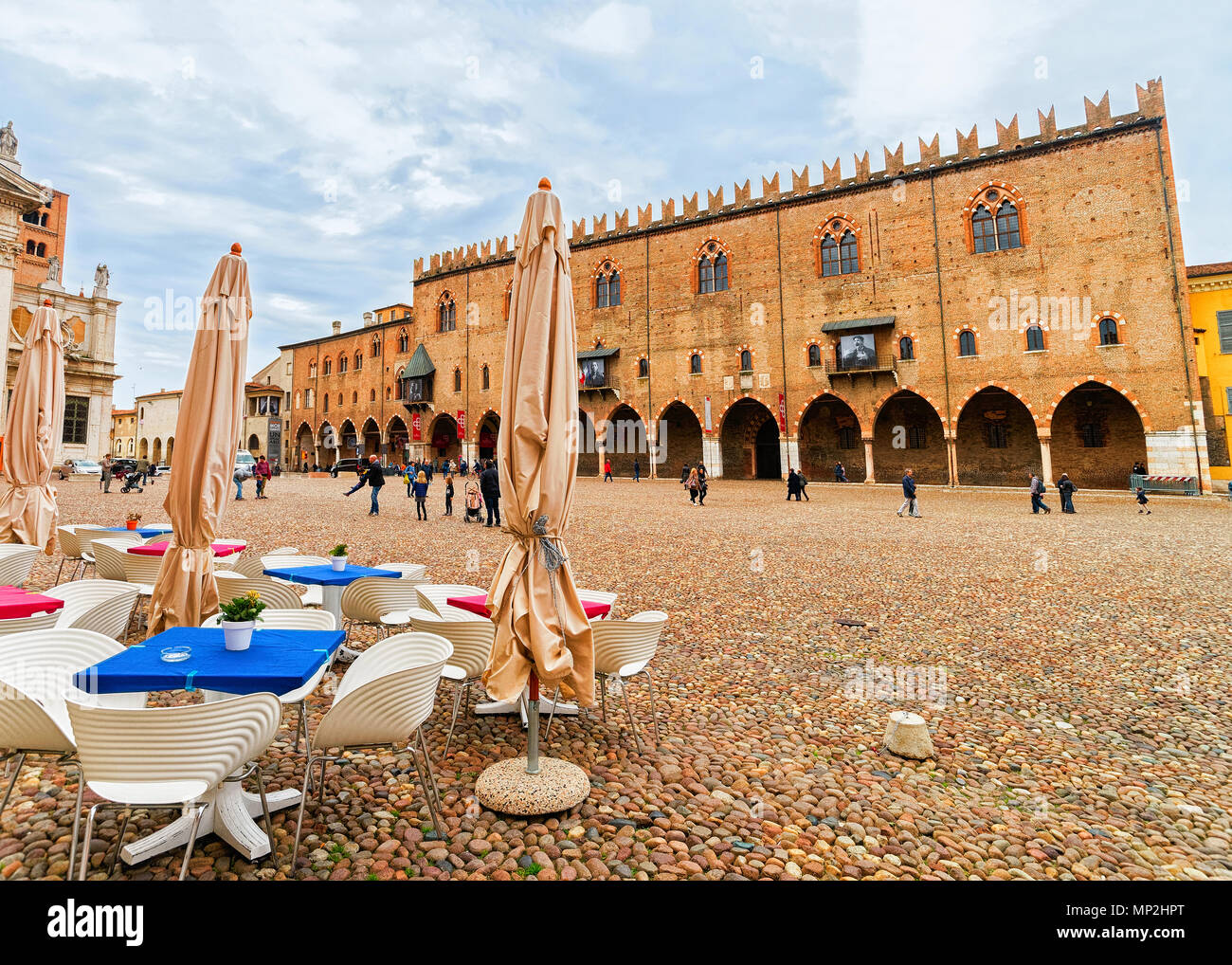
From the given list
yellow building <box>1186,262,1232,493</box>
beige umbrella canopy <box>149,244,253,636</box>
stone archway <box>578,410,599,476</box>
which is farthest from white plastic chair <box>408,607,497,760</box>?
yellow building <box>1186,262,1232,493</box>

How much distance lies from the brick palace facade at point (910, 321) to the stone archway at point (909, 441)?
92mm

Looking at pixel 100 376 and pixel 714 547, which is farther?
pixel 100 376

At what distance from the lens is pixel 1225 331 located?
75.2 ft

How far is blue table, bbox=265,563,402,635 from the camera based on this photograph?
15.7 feet

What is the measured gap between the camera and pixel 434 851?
2406mm

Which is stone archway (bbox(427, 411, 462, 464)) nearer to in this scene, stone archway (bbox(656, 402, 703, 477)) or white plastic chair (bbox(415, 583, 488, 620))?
stone archway (bbox(656, 402, 703, 477))

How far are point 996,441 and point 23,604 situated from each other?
97.0 feet

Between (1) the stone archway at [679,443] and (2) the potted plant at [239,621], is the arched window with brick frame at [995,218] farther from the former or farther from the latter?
(2) the potted plant at [239,621]
